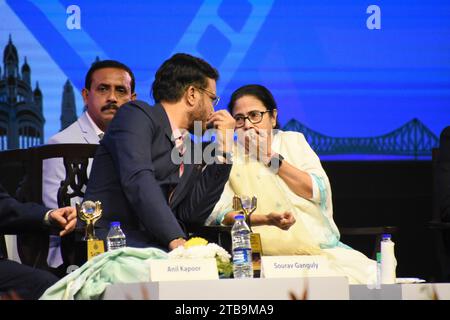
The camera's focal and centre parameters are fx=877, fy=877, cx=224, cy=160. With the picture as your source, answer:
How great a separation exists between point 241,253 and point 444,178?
1.64 meters

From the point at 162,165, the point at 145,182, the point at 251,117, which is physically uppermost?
the point at 251,117

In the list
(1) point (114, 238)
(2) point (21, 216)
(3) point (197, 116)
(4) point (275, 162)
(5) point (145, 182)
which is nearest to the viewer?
(1) point (114, 238)

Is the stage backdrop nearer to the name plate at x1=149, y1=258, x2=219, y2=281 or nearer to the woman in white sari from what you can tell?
the woman in white sari

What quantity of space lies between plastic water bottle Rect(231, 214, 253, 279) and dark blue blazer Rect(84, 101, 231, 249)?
1.06 ft

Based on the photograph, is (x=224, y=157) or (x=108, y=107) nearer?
(x=224, y=157)

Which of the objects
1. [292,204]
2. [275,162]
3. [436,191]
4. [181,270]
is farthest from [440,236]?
[181,270]

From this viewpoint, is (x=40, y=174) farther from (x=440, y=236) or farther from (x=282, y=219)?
(x=440, y=236)

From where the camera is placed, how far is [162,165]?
3316 mm

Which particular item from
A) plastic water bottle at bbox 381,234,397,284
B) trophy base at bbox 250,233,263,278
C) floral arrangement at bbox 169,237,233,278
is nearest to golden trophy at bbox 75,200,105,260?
floral arrangement at bbox 169,237,233,278

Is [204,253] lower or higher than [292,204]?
lower

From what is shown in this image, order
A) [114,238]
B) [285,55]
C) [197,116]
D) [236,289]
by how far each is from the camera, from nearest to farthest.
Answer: [236,289]
[114,238]
[197,116]
[285,55]

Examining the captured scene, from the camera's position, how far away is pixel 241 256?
2.63 metres

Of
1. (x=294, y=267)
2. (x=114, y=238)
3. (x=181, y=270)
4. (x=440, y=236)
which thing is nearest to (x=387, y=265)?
(x=294, y=267)
